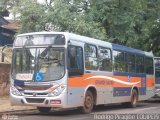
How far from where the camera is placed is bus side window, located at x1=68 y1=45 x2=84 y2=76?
54.9 feet

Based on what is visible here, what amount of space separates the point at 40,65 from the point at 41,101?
1.32 metres

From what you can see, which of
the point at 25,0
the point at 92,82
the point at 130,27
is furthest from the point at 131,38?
the point at 92,82

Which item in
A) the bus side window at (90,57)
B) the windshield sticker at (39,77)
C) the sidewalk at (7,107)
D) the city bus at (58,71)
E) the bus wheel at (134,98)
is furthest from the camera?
the bus wheel at (134,98)

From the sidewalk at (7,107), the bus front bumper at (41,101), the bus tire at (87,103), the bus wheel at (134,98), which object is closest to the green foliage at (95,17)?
the bus wheel at (134,98)

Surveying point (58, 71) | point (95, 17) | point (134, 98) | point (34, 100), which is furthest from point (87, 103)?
point (95, 17)

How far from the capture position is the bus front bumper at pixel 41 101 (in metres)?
16.2

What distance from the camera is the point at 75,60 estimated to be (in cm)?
1709

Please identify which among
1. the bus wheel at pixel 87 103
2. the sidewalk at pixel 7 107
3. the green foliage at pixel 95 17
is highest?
the green foliage at pixel 95 17

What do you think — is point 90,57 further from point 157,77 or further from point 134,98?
point 157,77

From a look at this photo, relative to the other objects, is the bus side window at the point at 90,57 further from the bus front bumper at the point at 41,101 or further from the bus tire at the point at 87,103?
the bus front bumper at the point at 41,101

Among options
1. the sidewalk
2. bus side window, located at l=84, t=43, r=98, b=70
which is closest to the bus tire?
bus side window, located at l=84, t=43, r=98, b=70

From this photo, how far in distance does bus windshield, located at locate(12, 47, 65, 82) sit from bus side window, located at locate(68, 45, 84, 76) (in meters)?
0.34

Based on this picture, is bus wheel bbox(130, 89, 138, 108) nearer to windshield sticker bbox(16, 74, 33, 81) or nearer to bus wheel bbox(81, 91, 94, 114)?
bus wheel bbox(81, 91, 94, 114)

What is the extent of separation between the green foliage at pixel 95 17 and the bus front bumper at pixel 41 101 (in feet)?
30.8
